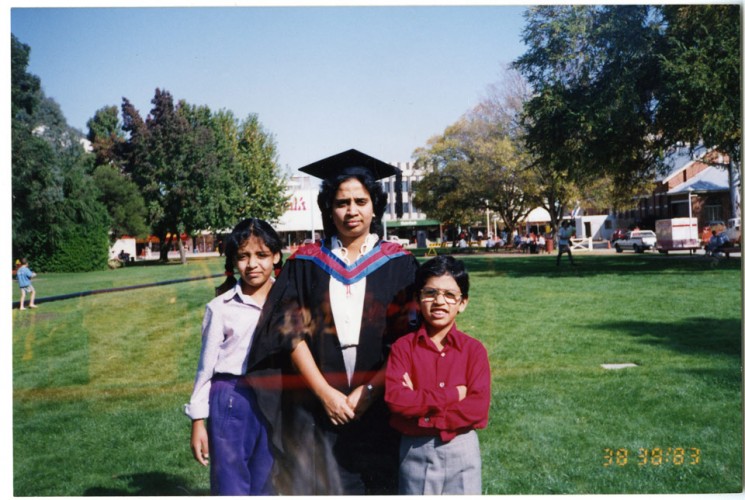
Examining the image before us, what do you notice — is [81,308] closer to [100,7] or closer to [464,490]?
[100,7]

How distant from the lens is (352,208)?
96.6 inches

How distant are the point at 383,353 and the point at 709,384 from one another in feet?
9.95

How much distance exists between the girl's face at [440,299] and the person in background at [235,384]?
70 cm

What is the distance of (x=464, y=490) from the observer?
92.4 inches

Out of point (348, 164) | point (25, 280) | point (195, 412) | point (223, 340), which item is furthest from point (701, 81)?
point (25, 280)

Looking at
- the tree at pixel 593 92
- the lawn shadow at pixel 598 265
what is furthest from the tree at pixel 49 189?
the tree at pixel 593 92

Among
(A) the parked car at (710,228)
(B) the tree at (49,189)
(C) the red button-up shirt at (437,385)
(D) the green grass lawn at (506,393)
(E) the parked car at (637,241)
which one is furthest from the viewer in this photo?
(E) the parked car at (637,241)

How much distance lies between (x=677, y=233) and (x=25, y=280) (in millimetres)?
5786

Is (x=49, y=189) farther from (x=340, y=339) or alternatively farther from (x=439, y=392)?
(x=439, y=392)

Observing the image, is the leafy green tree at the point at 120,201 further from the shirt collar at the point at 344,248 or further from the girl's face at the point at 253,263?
the shirt collar at the point at 344,248

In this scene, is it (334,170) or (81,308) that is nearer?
(334,170)

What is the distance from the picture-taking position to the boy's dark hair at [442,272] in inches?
93.6

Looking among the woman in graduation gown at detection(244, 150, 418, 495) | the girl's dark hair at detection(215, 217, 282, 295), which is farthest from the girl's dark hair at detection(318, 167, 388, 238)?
the girl's dark hair at detection(215, 217, 282, 295)
